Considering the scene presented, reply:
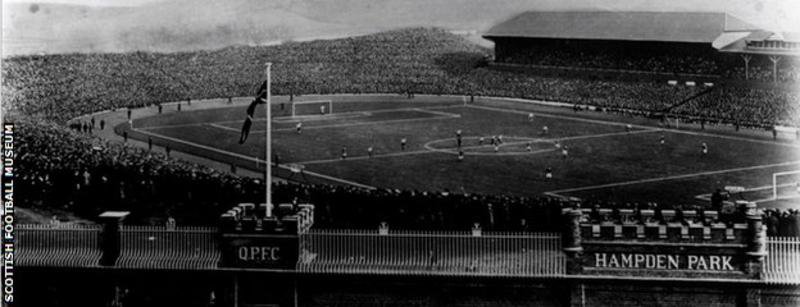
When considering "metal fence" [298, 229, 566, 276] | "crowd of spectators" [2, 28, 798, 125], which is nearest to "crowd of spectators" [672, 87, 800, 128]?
"crowd of spectators" [2, 28, 798, 125]

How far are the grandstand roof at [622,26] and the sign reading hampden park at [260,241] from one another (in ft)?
219

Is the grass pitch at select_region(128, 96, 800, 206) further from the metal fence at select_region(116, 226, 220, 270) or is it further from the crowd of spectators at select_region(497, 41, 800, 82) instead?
the metal fence at select_region(116, 226, 220, 270)

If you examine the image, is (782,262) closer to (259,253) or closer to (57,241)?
(259,253)

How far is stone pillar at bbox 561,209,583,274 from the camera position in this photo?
22969 millimetres

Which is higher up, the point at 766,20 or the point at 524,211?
the point at 766,20

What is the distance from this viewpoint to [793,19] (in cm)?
8025

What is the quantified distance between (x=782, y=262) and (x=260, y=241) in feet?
36.0

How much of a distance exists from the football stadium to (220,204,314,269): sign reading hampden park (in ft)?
0.16

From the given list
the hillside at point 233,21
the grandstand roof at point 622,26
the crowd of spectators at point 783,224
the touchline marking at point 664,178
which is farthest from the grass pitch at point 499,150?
the hillside at point 233,21

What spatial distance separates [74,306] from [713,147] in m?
45.0

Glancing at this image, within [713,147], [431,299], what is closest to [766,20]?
[713,147]

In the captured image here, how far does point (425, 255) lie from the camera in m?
24.4

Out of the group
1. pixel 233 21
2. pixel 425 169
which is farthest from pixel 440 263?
pixel 233 21

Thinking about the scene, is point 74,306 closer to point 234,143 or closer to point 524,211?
point 524,211
